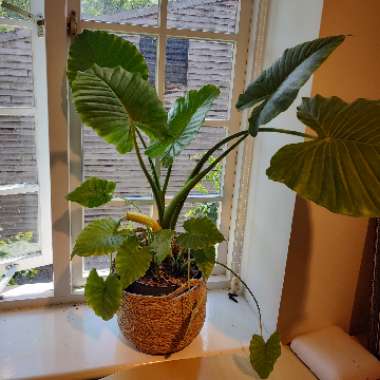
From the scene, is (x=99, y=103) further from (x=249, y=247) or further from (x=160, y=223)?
(x=249, y=247)

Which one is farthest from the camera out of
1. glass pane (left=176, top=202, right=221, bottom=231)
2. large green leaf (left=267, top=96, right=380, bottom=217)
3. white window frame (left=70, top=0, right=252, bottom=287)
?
glass pane (left=176, top=202, right=221, bottom=231)

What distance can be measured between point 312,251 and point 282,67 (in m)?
0.60

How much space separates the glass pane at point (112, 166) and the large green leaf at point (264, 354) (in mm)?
626

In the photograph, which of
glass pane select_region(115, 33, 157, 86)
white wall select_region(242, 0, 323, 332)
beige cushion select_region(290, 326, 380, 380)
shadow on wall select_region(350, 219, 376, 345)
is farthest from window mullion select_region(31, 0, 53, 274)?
shadow on wall select_region(350, 219, 376, 345)

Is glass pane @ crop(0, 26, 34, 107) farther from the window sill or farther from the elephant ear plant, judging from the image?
the window sill

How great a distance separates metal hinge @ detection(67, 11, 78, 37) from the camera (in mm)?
1205

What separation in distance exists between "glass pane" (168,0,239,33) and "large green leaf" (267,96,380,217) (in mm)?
634

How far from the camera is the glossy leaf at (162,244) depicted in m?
1.03

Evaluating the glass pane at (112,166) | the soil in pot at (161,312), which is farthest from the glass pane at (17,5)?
the soil in pot at (161,312)

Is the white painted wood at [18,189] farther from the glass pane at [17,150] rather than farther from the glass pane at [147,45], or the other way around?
the glass pane at [147,45]

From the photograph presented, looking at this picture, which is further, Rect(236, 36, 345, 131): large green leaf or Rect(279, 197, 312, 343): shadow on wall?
Rect(279, 197, 312, 343): shadow on wall

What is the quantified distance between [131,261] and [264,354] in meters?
0.46

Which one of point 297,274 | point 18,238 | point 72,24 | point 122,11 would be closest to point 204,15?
point 122,11

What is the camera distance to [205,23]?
1333mm
